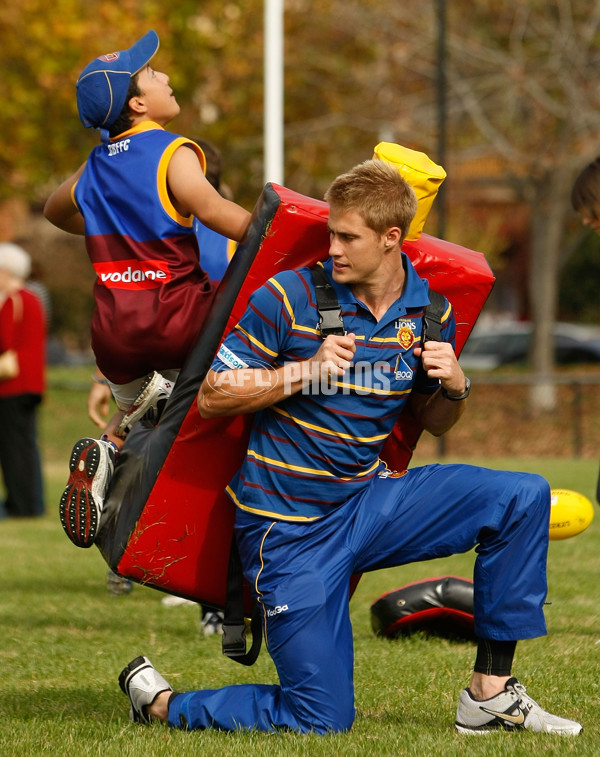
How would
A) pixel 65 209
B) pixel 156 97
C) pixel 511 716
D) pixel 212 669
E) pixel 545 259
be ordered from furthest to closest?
pixel 545 259
pixel 212 669
pixel 65 209
pixel 156 97
pixel 511 716

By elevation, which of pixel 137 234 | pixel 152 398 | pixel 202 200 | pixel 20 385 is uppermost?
pixel 202 200

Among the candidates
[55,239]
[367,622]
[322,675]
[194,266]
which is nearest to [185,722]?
[322,675]

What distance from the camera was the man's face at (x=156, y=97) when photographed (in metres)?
4.69

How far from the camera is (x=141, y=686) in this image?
4336 mm

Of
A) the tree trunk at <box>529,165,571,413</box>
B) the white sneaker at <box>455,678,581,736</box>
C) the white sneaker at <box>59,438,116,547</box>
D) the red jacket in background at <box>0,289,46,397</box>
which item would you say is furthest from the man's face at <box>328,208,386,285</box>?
the tree trunk at <box>529,165,571,413</box>

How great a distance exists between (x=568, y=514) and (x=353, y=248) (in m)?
1.73

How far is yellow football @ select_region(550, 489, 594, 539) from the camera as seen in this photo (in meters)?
4.99

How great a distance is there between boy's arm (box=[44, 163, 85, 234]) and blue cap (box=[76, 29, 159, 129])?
243mm

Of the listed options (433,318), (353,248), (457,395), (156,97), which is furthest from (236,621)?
(156,97)

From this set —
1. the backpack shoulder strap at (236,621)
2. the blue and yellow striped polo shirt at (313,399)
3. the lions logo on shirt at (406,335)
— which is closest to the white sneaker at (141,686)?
the backpack shoulder strap at (236,621)

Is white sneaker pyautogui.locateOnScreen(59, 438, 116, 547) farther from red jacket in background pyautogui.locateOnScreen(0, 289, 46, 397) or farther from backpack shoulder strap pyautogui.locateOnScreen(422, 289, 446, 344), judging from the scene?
red jacket in background pyautogui.locateOnScreen(0, 289, 46, 397)

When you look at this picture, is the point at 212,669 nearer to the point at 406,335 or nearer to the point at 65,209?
the point at 406,335

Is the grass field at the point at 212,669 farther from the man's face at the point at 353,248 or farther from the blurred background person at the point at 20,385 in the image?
the blurred background person at the point at 20,385

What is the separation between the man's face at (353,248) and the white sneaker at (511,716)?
153cm
